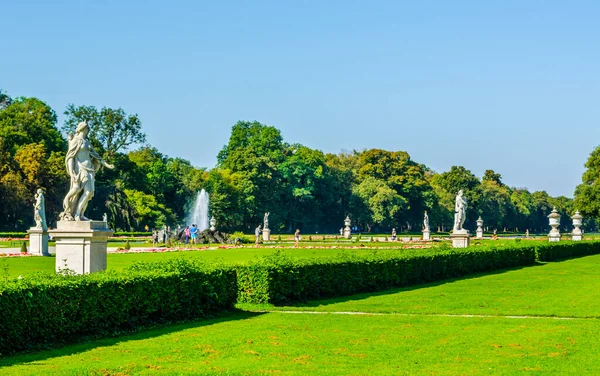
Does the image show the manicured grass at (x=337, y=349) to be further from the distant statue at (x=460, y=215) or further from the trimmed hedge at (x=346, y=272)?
the distant statue at (x=460, y=215)

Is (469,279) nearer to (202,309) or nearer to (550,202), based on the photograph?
(202,309)

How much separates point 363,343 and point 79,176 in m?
7.57

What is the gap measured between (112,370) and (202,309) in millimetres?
5841

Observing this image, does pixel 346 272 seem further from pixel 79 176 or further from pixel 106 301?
pixel 106 301

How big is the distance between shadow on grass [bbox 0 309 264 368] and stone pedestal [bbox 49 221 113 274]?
267 cm

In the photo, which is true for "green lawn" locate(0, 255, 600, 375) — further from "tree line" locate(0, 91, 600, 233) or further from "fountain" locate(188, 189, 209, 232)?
"fountain" locate(188, 189, 209, 232)

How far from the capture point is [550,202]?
16950 centimetres

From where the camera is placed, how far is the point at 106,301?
13.9 meters

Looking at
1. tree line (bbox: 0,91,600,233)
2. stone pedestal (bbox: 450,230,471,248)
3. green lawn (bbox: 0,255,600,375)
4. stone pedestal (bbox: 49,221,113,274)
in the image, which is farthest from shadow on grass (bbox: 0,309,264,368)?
tree line (bbox: 0,91,600,233)

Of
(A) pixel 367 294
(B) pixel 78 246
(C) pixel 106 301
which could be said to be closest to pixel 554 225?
(A) pixel 367 294

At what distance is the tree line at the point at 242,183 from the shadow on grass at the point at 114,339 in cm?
5494

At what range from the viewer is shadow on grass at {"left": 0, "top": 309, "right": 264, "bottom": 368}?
11648 millimetres

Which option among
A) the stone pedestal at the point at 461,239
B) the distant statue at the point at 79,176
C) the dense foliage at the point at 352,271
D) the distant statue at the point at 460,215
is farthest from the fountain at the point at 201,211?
the distant statue at the point at 79,176

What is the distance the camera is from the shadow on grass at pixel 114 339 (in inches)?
459
